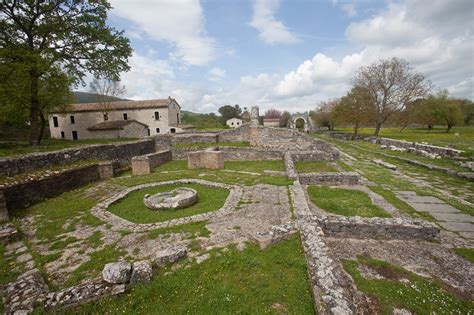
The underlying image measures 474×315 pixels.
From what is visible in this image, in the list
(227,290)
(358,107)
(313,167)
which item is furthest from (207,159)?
(358,107)

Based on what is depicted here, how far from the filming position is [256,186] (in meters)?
9.31

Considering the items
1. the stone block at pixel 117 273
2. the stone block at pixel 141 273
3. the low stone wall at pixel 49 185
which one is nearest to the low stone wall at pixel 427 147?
the stone block at pixel 141 273

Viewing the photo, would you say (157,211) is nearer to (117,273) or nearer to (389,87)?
(117,273)

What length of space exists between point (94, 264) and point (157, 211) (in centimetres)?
275

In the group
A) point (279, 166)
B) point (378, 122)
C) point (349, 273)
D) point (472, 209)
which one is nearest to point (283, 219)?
point (349, 273)

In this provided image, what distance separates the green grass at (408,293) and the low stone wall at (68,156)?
1266 cm

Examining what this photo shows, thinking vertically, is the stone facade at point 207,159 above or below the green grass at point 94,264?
above

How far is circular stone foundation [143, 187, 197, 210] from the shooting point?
7.02 metres

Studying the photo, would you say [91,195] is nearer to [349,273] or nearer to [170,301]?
[170,301]

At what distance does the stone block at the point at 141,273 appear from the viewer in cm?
362

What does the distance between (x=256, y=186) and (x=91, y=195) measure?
23.3 ft

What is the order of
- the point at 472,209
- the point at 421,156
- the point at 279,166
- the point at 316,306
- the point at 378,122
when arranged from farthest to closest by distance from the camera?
1. the point at 378,122
2. the point at 421,156
3. the point at 279,166
4. the point at 472,209
5. the point at 316,306

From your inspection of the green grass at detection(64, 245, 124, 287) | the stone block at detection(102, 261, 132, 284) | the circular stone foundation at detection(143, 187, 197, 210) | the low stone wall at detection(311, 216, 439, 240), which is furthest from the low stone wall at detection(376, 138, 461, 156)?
the green grass at detection(64, 245, 124, 287)

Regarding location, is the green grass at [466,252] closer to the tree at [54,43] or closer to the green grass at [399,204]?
the green grass at [399,204]
